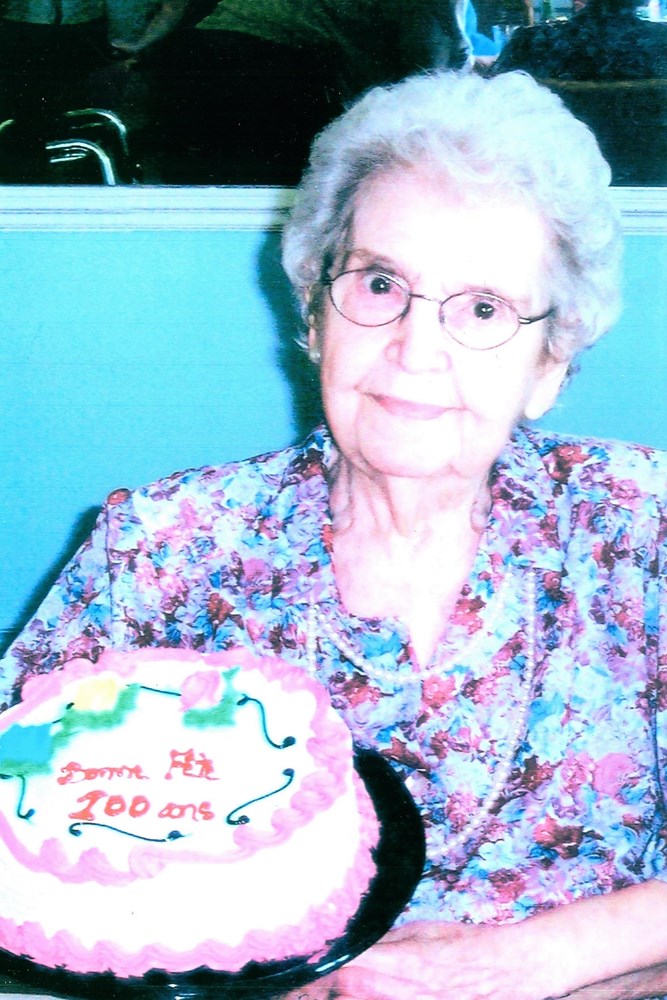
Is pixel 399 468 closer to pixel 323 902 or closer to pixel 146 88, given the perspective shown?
pixel 323 902

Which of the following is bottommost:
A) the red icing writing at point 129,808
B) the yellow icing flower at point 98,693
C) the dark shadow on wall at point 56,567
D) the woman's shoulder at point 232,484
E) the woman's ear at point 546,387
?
the dark shadow on wall at point 56,567

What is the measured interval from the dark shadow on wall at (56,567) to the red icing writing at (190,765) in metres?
0.54

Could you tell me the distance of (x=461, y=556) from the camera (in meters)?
1.14

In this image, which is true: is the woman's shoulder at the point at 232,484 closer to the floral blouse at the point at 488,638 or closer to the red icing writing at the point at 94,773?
the floral blouse at the point at 488,638

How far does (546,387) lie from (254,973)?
2.33ft

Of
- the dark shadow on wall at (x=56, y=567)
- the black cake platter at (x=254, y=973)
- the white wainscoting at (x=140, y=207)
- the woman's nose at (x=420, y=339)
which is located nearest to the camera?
the black cake platter at (x=254, y=973)

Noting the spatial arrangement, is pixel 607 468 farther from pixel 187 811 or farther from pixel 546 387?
pixel 187 811

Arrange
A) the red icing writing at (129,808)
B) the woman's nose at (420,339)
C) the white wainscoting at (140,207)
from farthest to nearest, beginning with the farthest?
the white wainscoting at (140,207)
the woman's nose at (420,339)
the red icing writing at (129,808)

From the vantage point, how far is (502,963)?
97cm

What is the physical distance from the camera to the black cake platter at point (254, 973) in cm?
79

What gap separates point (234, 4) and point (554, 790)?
1.00 meters

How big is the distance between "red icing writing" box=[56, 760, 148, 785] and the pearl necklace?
0.24 metres

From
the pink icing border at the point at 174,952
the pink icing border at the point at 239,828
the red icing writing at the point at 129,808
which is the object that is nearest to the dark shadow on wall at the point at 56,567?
the pink icing border at the point at 239,828

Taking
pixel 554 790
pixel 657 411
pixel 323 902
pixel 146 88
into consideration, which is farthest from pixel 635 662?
pixel 146 88
